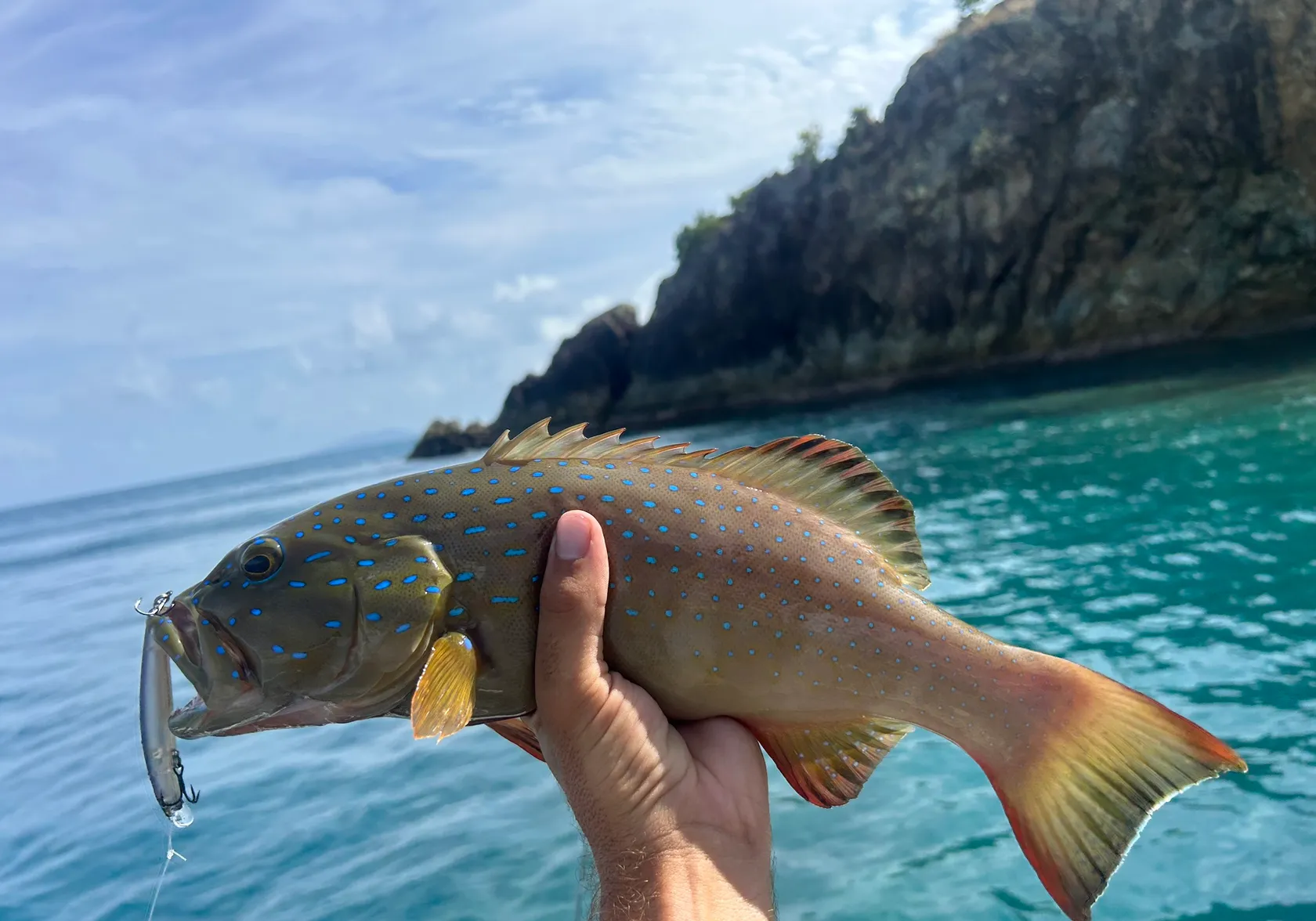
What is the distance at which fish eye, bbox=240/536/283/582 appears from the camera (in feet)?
8.72

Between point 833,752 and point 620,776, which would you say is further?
point 833,752

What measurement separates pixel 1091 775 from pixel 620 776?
1358 millimetres

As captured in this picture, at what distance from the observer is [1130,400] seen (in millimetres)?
22828

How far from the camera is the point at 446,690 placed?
2477mm

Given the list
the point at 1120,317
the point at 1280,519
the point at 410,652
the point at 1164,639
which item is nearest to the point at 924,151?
the point at 1120,317

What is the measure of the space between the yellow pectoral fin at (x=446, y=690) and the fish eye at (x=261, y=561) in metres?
0.58

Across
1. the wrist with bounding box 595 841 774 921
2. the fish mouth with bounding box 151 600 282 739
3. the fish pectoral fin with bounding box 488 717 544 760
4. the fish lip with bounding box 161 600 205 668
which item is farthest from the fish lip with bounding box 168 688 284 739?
the wrist with bounding box 595 841 774 921

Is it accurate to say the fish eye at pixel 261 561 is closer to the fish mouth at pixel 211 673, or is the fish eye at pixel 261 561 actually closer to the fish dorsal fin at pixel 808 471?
the fish mouth at pixel 211 673

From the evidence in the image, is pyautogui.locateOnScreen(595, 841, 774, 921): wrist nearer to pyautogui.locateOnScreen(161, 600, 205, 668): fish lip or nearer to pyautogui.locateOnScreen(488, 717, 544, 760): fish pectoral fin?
pyautogui.locateOnScreen(488, 717, 544, 760): fish pectoral fin

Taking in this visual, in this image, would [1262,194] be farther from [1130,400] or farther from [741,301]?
[741,301]

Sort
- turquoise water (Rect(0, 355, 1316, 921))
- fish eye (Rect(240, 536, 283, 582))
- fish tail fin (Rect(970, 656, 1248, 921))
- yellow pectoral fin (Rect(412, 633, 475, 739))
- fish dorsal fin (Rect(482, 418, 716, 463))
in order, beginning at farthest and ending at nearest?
turquoise water (Rect(0, 355, 1316, 921)) < fish dorsal fin (Rect(482, 418, 716, 463)) < fish eye (Rect(240, 536, 283, 582)) < yellow pectoral fin (Rect(412, 633, 475, 739)) < fish tail fin (Rect(970, 656, 1248, 921))

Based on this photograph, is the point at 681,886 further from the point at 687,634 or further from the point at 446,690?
the point at 446,690

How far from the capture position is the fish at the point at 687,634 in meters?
2.48

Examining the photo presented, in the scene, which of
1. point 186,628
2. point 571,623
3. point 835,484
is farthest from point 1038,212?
point 186,628
